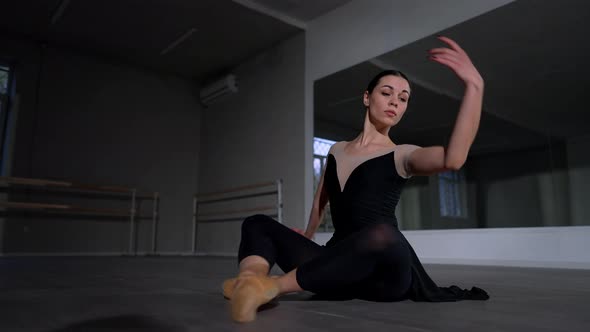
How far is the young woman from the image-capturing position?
86 cm

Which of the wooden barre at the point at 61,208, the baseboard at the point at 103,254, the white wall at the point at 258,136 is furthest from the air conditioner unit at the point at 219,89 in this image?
the baseboard at the point at 103,254

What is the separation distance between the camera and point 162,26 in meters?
4.71

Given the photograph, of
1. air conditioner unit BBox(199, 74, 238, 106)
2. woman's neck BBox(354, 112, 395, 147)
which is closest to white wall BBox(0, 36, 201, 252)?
air conditioner unit BBox(199, 74, 238, 106)

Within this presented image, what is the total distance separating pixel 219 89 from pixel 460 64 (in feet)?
17.0

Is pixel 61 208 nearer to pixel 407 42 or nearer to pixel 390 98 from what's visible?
pixel 407 42

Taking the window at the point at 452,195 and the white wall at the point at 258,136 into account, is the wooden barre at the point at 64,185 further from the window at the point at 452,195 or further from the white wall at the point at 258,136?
the window at the point at 452,195

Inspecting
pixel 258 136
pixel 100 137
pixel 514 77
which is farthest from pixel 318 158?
pixel 100 137

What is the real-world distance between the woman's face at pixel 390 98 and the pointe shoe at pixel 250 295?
526 mm

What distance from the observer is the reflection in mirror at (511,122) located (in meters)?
2.77

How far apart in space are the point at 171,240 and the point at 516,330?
554cm

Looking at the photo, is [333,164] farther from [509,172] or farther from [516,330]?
[509,172]

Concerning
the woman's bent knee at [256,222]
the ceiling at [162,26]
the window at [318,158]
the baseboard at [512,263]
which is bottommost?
the baseboard at [512,263]

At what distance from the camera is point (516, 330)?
770 millimetres

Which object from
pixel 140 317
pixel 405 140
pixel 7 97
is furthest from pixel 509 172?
pixel 7 97
